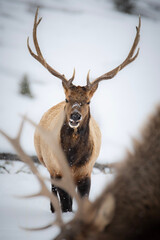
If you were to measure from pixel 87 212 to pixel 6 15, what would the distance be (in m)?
27.1

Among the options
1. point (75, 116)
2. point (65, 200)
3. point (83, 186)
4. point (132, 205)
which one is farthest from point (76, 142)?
point (132, 205)

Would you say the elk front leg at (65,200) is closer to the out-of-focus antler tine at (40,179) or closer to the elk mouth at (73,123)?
the elk mouth at (73,123)

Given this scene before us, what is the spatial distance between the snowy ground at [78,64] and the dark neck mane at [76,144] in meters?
1.89

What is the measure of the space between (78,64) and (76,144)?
21.1 meters

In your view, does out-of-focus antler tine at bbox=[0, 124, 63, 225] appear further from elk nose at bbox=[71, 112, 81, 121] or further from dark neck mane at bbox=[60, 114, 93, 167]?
dark neck mane at bbox=[60, 114, 93, 167]

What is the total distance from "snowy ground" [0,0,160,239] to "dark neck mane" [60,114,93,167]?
74.4 inches

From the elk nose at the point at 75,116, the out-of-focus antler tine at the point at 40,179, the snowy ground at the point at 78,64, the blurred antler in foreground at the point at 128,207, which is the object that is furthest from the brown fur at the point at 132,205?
the snowy ground at the point at 78,64

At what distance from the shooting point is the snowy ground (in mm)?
13508

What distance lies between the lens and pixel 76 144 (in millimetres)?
4719

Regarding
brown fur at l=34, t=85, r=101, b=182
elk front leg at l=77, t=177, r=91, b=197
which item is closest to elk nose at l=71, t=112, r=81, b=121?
brown fur at l=34, t=85, r=101, b=182

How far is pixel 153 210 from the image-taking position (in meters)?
1.51

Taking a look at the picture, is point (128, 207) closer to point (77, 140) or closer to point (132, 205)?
point (132, 205)

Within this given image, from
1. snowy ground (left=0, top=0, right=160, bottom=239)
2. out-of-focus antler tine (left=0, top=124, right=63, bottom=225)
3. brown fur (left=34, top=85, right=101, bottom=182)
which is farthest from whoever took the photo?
snowy ground (left=0, top=0, right=160, bottom=239)

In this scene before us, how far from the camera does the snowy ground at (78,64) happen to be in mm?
13508
